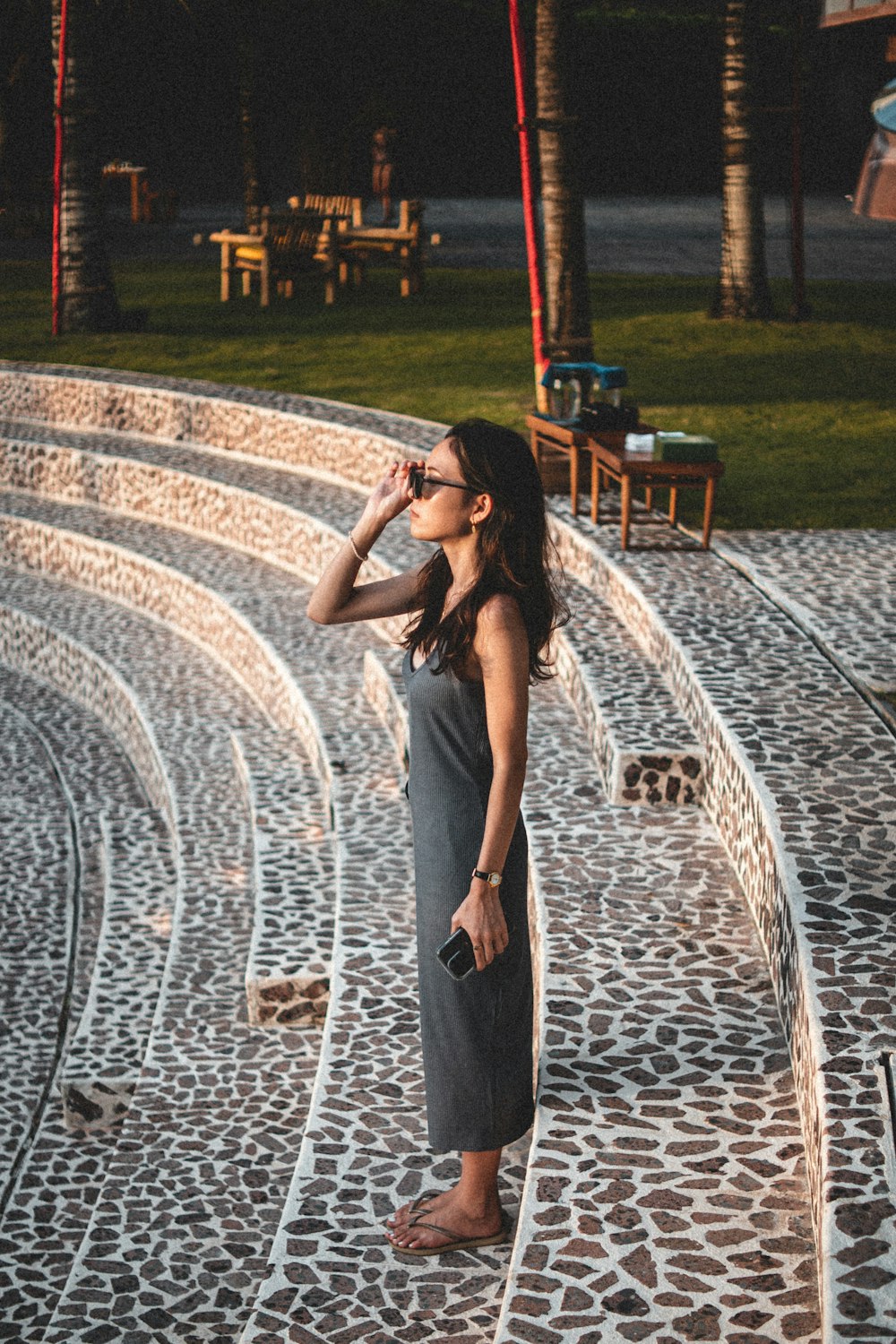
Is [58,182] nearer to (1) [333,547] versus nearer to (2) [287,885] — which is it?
(1) [333,547]

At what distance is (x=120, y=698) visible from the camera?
7.91 metres

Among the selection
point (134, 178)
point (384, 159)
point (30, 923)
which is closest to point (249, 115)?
point (134, 178)

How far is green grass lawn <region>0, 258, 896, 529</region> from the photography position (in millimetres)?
8539

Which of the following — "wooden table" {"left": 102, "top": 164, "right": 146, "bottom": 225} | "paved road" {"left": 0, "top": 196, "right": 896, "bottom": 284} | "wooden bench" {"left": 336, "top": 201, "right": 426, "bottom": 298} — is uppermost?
"wooden table" {"left": 102, "top": 164, "right": 146, "bottom": 225}

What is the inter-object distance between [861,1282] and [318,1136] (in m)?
1.46

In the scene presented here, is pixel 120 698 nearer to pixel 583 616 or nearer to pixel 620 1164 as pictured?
pixel 583 616

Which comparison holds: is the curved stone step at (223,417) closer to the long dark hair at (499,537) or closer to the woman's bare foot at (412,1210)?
the long dark hair at (499,537)

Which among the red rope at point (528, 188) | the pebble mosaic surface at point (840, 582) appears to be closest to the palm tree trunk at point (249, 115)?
the red rope at point (528, 188)

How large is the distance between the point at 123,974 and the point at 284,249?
420 inches

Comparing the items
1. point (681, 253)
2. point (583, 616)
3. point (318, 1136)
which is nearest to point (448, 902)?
point (318, 1136)

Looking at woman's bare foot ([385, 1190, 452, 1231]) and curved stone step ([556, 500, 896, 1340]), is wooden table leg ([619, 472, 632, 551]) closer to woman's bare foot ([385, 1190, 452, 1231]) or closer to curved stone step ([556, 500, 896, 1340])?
curved stone step ([556, 500, 896, 1340])

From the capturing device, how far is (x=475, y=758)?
280 centimetres

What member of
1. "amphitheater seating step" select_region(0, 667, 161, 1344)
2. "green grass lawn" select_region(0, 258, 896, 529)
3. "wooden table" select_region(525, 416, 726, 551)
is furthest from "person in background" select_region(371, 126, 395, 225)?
"wooden table" select_region(525, 416, 726, 551)

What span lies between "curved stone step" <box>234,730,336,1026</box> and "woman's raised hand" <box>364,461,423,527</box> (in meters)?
2.00
